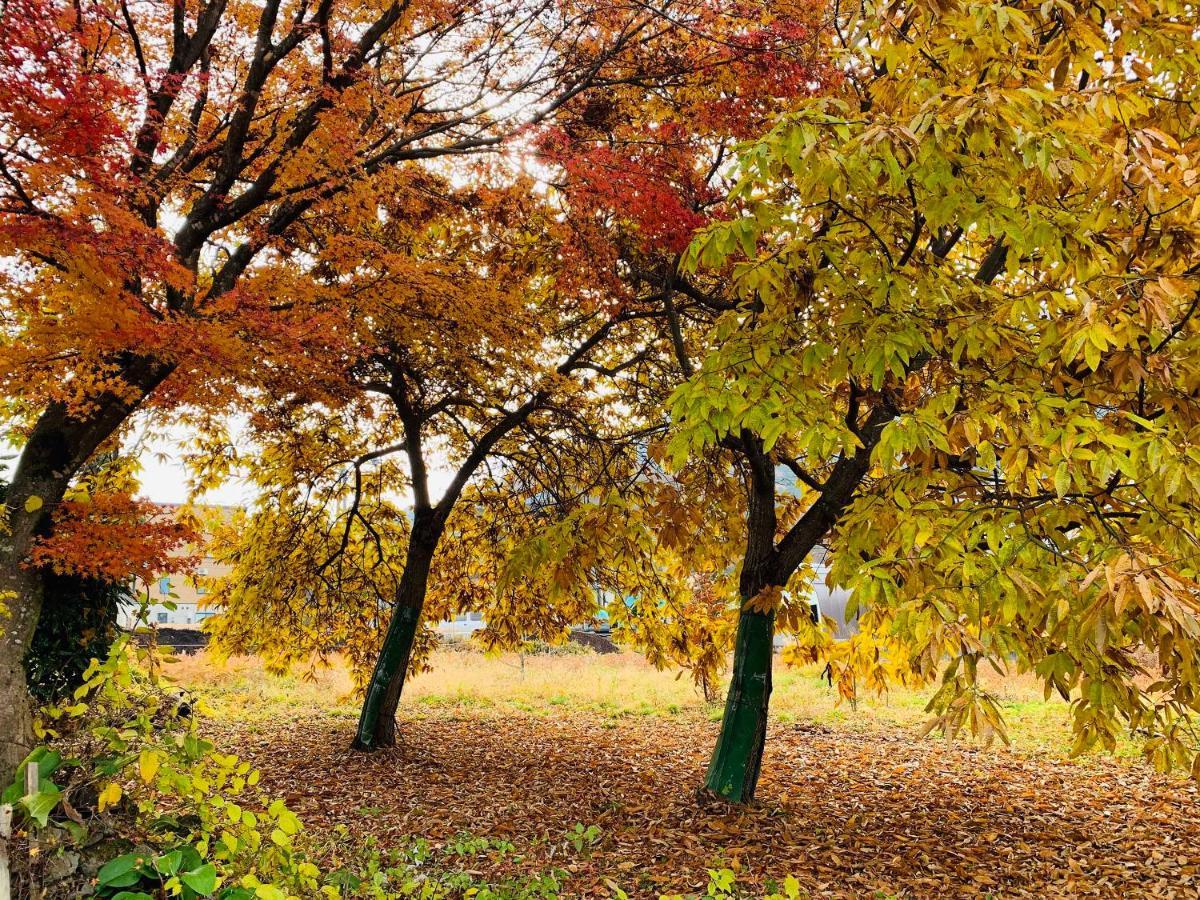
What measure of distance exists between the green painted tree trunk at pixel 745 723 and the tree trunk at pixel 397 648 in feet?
13.3

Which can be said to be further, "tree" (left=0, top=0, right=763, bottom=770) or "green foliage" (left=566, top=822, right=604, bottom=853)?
"green foliage" (left=566, top=822, right=604, bottom=853)

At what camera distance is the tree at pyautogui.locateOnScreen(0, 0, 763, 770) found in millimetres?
3775

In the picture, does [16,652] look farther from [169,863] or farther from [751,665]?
[751,665]

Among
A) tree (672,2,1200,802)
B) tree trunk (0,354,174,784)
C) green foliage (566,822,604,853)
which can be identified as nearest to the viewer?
tree (672,2,1200,802)

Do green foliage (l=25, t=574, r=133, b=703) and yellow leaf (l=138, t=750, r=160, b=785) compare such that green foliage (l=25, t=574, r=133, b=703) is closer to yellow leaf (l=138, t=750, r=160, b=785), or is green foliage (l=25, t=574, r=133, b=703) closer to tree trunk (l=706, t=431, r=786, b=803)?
yellow leaf (l=138, t=750, r=160, b=785)

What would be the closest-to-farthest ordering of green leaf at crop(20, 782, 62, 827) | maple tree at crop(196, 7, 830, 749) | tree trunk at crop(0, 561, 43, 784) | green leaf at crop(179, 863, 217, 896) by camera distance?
green leaf at crop(179, 863, 217, 896)
green leaf at crop(20, 782, 62, 827)
tree trunk at crop(0, 561, 43, 784)
maple tree at crop(196, 7, 830, 749)

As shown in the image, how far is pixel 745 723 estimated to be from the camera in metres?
6.52

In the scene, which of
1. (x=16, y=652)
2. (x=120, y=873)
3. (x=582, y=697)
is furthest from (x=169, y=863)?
(x=582, y=697)

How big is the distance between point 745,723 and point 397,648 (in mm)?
4408

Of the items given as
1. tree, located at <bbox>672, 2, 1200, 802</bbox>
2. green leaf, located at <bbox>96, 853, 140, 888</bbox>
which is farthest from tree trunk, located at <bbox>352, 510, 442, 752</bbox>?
green leaf, located at <bbox>96, 853, 140, 888</bbox>

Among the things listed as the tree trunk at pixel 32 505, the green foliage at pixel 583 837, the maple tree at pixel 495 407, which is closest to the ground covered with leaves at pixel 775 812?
the green foliage at pixel 583 837

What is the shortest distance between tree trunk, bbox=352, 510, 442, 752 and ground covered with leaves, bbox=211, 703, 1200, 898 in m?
0.32

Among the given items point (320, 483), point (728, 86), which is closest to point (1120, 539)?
point (728, 86)

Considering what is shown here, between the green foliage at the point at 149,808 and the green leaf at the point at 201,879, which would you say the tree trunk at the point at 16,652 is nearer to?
the green foliage at the point at 149,808
